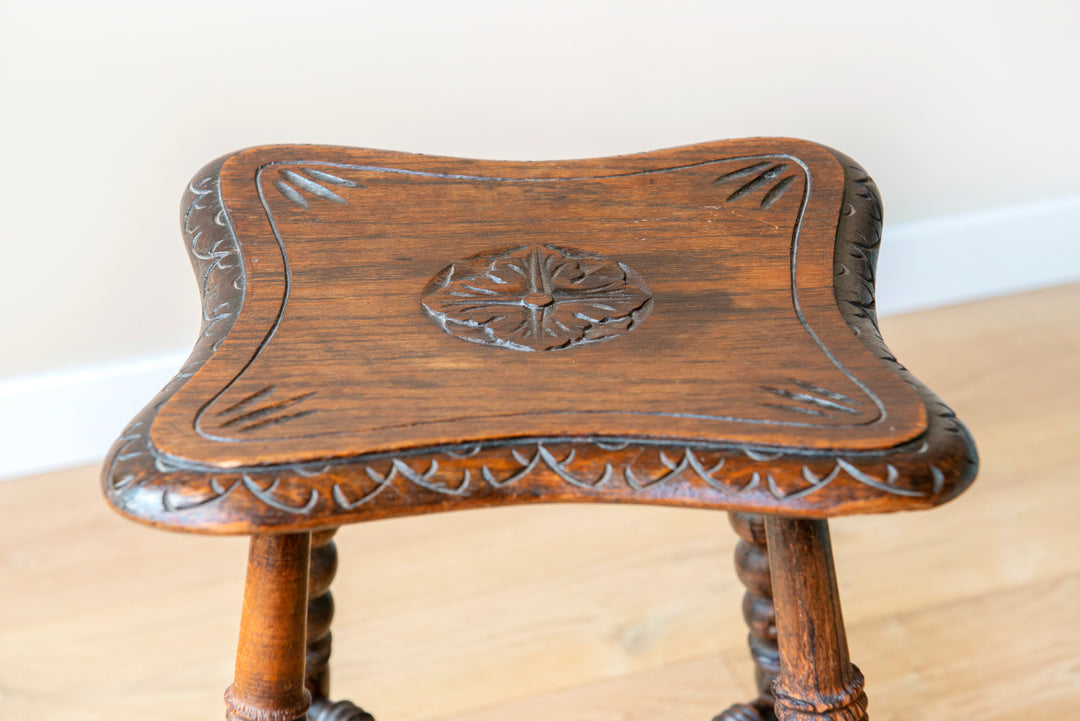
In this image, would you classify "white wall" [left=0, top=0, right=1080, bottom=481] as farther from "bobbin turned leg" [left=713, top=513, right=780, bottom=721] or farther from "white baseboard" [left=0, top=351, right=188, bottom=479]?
"bobbin turned leg" [left=713, top=513, right=780, bottom=721]

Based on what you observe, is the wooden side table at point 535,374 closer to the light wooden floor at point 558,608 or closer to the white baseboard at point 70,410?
the light wooden floor at point 558,608

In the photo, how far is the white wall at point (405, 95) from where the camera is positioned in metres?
1.19

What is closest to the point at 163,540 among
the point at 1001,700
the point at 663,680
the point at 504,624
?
the point at 504,624

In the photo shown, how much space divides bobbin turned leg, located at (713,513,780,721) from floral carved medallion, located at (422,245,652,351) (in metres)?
0.23

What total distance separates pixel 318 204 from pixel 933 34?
3.41 ft

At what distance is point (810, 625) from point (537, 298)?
228 mm

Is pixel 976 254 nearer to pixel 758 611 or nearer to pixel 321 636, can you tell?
pixel 758 611

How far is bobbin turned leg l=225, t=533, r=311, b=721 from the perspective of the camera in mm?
582

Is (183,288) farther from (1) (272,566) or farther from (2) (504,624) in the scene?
(1) (272,566)

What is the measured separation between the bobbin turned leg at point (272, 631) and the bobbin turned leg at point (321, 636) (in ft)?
0.47

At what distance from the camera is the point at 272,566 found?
22.8 inches

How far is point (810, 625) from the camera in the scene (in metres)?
0.58

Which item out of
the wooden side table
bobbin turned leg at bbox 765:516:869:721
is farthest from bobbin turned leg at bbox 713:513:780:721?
bobbin turned leg at bbox 765:516:869:721

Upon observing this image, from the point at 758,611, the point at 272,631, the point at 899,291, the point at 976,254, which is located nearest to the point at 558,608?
the point at 758,611
